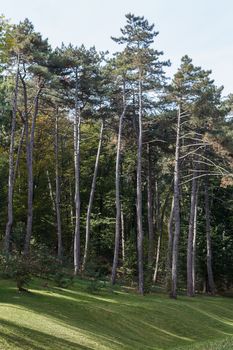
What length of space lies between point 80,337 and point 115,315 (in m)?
4.61

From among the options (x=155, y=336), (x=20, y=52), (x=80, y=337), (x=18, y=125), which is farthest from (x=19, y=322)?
(x=18, y=125)

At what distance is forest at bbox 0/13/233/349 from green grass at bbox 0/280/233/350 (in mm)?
1638

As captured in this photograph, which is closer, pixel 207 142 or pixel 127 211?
pixel 207 142

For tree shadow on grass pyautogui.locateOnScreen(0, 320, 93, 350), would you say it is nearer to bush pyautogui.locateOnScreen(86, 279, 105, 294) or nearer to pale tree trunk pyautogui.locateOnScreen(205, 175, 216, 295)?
bush pyautogui.locateOnScreen(86, 279, 105, 294)

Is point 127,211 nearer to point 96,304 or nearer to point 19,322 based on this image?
point 96,304

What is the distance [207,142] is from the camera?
25.4m

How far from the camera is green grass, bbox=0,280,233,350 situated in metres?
11.7

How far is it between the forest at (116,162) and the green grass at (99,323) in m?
1.64

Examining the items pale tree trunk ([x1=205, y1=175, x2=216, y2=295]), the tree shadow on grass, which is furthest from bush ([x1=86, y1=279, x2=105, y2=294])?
pale tree trunk ([x1=205, y1=175, x2=216, y2=295])

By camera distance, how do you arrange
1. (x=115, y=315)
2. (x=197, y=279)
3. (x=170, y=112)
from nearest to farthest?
1. (x=115, y=315)
2. (x=170, y=112)
3. (x=197, y=279)

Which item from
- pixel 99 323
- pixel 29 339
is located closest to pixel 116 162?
pixel 99 323

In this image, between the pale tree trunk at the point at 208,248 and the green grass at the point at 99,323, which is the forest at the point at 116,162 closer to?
the pale tree trunk at the point at 208,248

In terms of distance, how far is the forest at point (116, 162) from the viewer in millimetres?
26312

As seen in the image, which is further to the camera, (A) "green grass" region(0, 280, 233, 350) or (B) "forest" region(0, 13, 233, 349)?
(B) "forest" region(0, 13, 233, 349)
